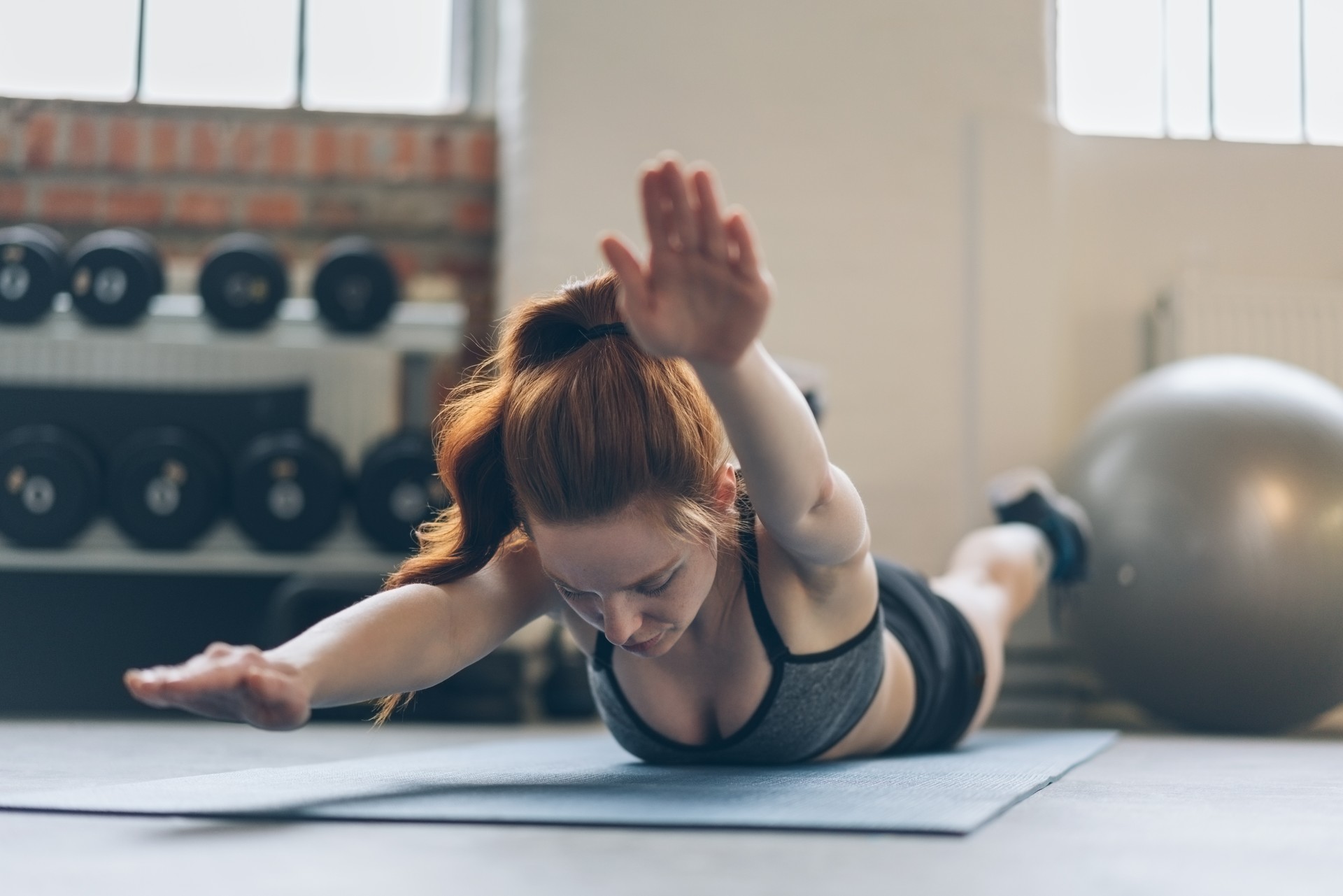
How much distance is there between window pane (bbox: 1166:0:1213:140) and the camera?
3652mm

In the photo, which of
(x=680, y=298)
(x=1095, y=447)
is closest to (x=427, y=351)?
(x=1095, y=447)

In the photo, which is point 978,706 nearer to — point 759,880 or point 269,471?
point 759,880

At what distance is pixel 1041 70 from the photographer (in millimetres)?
3402

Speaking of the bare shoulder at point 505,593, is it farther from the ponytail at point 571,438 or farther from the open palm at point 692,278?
the open palm at point 692,278

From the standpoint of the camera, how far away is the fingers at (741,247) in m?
1.00

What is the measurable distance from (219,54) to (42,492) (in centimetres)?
138

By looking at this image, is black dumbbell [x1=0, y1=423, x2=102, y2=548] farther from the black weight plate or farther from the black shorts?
the black shorts

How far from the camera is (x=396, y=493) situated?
2852 mm

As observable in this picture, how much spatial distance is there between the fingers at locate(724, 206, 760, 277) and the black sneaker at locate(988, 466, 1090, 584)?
6.15 feet

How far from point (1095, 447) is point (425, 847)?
7.28ft

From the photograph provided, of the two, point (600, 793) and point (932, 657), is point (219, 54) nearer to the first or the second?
point (932, 657)

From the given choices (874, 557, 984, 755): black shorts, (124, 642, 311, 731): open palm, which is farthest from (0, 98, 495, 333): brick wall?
(124, 642, 311, 731): open palm

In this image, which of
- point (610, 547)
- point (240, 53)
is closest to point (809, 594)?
point (610, 547)

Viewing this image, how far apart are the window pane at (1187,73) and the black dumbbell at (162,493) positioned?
267 cm
